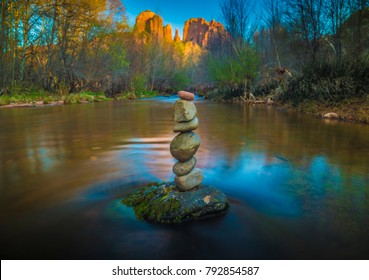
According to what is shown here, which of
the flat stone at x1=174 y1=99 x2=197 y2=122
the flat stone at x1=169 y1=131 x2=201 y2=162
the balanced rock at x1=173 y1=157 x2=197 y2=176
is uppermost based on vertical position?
the flat stone at x1=174 y1=99 x2=197 y2=122

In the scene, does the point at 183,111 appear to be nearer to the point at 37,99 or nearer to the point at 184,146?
the point at 184,146

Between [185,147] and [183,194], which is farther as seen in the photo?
[185,147]

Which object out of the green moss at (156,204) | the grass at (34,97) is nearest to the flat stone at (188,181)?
the green moss at (156,204)

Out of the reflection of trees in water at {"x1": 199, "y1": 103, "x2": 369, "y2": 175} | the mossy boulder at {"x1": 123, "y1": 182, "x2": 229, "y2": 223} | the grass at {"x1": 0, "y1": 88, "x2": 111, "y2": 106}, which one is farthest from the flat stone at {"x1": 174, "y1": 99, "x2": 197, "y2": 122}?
the grass at {"x1": 0, "y1": 88, "x2": 111, "y2": 106}

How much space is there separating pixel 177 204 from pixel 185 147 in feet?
2.42


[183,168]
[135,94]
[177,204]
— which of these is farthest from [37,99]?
[177,204]

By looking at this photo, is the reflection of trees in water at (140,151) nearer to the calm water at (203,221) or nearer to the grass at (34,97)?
the calm water at (203,221)

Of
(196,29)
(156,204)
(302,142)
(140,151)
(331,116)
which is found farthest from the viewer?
(196,29)

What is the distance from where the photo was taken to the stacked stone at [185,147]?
12.1 ft

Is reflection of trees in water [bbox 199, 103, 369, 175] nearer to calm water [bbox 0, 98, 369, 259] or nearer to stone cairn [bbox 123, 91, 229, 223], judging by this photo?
calm water [bbox 0, 98, 369, 259]

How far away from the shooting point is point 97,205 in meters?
3.71

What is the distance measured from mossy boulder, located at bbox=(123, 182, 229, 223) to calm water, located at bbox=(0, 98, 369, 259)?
0.12 m

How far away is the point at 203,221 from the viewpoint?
3.27 m

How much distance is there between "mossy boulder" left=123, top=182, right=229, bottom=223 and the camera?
3.27 m
